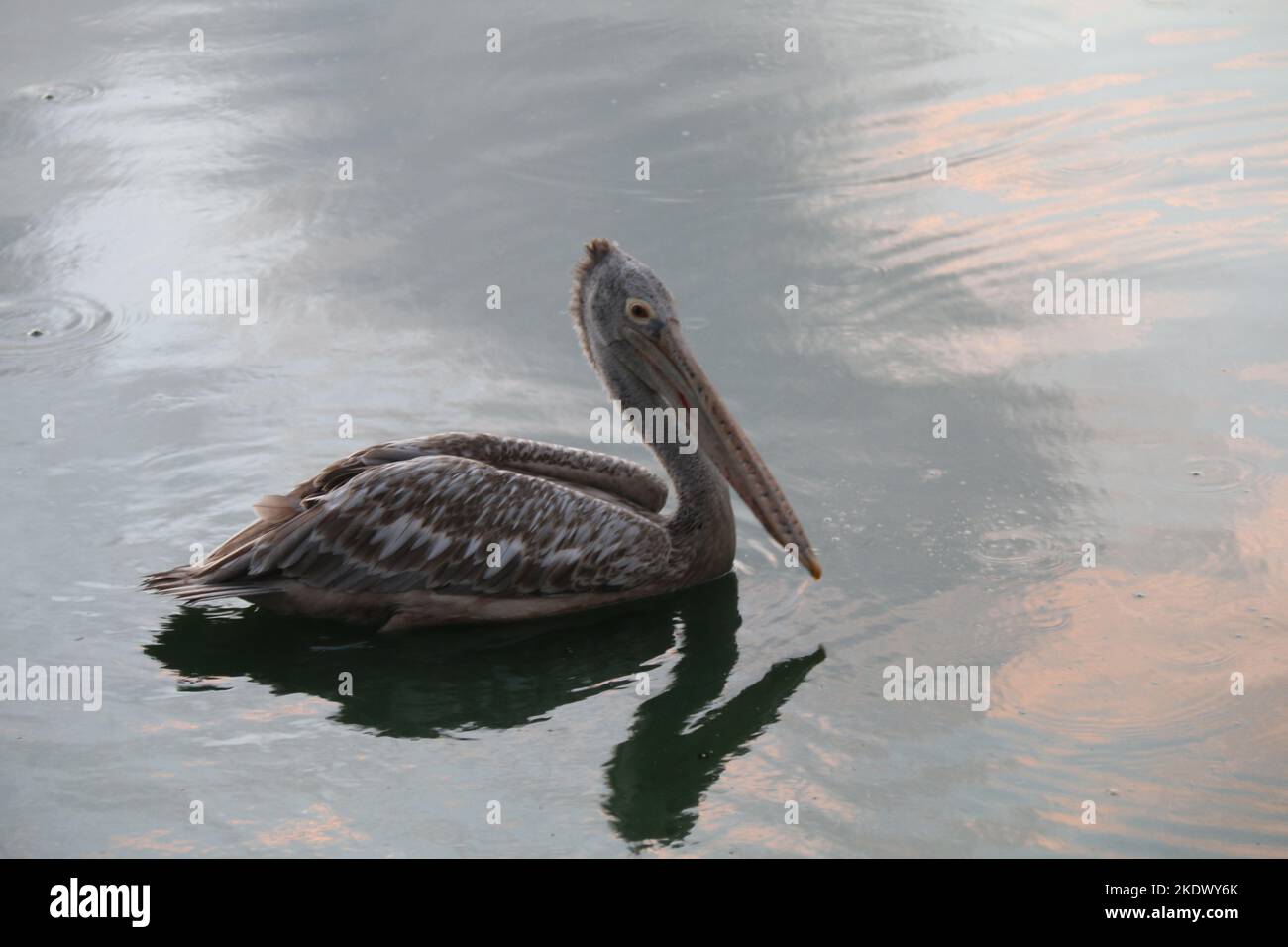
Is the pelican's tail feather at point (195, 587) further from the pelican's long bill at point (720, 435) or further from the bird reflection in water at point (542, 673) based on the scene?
the pelican's long bill at point (720, 435)

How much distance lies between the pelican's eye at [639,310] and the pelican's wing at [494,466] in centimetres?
60

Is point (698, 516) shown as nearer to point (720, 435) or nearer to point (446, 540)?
point (720, 435)

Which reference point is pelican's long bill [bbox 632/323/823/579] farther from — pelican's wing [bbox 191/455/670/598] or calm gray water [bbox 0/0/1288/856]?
pelican's wing [bbox 191/455/670/598]

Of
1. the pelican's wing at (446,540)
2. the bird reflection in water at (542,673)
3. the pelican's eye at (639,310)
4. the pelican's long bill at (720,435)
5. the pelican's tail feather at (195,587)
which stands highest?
the pelican's eye at (639,310)

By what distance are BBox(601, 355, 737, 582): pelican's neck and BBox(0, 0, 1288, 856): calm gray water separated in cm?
17

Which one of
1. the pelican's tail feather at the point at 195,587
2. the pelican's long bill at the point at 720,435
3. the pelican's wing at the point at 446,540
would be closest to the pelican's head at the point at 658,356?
the pelican's long bill at the point at 720,435

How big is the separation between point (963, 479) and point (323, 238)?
434 cm

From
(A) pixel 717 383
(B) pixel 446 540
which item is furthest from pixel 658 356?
(A) pixel 717 383

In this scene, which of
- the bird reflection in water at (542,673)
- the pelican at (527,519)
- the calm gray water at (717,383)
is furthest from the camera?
the pelican at (527,519)

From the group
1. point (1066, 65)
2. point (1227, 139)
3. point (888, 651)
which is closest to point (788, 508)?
point (888, 651)

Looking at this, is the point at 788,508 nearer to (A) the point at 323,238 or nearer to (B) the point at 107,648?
(B) the point at 107,648

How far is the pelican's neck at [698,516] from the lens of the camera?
→ 6.37 metres

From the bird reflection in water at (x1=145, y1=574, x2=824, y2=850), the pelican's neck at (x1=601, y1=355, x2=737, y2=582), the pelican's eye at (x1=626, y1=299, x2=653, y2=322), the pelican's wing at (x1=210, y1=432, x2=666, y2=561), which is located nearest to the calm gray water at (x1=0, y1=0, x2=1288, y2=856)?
the bird reflection in water at (x1=145, y1=574, x2=824, y2=850)

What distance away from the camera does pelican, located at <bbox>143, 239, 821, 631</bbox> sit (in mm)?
6047
